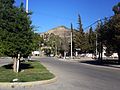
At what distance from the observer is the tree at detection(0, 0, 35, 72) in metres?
24.2

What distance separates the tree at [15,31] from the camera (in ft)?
79.3

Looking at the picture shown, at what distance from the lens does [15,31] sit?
24.5 m

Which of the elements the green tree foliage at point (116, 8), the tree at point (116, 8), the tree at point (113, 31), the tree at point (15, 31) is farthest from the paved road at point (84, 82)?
the green tree foliage at point (116, 8)

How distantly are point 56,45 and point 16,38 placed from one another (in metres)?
117

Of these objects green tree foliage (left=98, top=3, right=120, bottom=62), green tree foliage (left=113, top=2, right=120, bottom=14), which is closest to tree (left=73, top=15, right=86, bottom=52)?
green tree foliage (left=113, top=2, right=120, bottom=14)

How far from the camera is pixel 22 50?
24.6 metres

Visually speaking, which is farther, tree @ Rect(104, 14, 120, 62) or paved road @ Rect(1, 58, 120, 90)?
tree @ Rect(104, 14, 120, 62)

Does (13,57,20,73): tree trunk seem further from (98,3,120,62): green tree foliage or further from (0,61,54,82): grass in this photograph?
(98,3,120,62): green tree foliage

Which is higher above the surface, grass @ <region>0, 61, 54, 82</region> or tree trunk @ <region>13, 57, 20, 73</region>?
tree trunk @ <region>13, 57, 20, 73</region>

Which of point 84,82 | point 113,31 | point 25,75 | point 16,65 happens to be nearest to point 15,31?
point 16,65

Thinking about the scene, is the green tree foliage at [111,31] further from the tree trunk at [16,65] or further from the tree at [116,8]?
the tree trunk at [16,65]

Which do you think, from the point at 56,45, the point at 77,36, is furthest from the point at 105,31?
the point at 56,45

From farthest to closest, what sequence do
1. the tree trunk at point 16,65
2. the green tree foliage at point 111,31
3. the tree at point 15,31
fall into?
the green tree foliage at point 111,31
the tree trunk at point 16,65
the tree at point 15,31

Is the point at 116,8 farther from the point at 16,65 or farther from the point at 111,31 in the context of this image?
the point at 16,65
